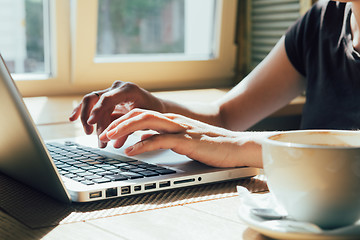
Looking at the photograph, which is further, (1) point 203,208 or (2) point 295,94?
(2) point 295,94

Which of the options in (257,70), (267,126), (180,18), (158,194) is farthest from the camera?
(180,18)

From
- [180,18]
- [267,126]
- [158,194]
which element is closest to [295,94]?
[267,126]

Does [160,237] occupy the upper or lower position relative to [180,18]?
lower

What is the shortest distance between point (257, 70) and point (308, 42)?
0.16 m

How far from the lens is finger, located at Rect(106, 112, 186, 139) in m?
0.75

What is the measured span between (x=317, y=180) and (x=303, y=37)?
87 centimetres

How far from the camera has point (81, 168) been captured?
70 centimetres

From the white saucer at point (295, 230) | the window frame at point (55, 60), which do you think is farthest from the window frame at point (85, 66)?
the white saucer at point (295, 230)

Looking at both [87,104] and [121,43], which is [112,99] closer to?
[87,104]

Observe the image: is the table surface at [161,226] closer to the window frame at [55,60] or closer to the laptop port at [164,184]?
the laptop port at [164,184]

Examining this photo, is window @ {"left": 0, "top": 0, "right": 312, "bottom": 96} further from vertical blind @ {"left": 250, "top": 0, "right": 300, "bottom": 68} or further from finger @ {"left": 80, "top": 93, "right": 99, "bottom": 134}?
finger @ {"left": 80, "top": 93, "right": 99, "bottom": 134}

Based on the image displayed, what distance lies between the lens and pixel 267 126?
6.22ft

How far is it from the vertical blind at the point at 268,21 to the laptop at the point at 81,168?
1.48 meters

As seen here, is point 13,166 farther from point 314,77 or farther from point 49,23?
point 49,23
